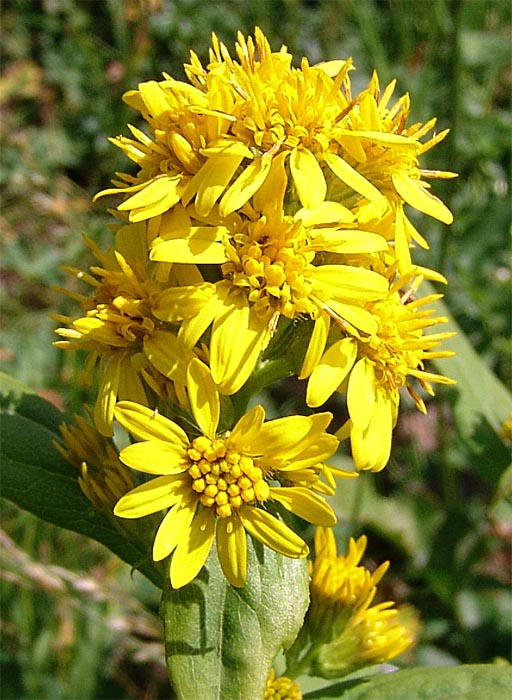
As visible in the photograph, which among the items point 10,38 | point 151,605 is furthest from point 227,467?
point 10,38

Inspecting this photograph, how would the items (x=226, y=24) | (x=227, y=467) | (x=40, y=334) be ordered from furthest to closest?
1. (x=226, y=24)
2. (x=40, y=334)
3. (x=227, y=467)

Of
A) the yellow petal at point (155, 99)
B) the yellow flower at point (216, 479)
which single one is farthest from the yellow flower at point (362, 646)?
the yellow petal at point (155, 99)

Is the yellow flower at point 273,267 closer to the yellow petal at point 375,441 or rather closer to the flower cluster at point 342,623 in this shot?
the yellow petal at point 375,441

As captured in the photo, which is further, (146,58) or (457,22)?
(146,58)

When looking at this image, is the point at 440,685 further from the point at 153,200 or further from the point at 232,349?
the point at 153,200

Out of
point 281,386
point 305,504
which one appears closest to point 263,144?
point 305,504

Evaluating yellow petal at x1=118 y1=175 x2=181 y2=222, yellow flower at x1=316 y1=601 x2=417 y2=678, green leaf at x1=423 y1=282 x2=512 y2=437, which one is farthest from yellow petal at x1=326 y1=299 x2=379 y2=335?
green leaf at x1=423 y1=282 x2=512 y2=437

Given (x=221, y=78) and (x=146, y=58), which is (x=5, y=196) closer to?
(x=146, y=58)
